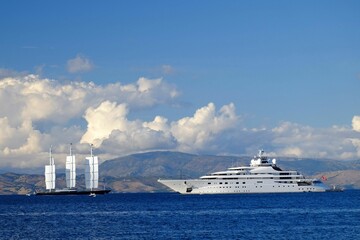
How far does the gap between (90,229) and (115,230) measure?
197 inches

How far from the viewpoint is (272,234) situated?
110375mm

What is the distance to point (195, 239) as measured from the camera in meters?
104

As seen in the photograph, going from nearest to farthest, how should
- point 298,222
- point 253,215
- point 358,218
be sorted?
point 298,222, point 358,218, point 253,215

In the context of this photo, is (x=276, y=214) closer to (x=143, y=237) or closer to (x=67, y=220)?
(x=67, y=220)

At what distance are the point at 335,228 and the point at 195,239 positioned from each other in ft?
89.2

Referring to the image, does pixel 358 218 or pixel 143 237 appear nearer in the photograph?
pixel 143 237

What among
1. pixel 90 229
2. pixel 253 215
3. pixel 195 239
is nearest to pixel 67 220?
pixel 90 229

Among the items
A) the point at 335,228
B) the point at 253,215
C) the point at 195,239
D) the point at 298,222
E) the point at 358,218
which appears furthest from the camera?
the point at 253,215

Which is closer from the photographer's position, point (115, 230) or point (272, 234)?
point (272, 234)

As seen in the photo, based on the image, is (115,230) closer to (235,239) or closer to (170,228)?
(170,228)

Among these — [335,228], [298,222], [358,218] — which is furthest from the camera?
[358,218]

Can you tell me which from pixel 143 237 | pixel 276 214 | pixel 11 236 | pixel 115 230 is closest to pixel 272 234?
pixel 143 237

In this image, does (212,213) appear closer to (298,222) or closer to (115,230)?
(298,222)

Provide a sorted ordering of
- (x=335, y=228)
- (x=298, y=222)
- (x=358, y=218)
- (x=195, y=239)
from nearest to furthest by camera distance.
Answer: (x=195, y=239)
(x=335, y=228)
(x=298, y=222)
(x=358, y=218)
